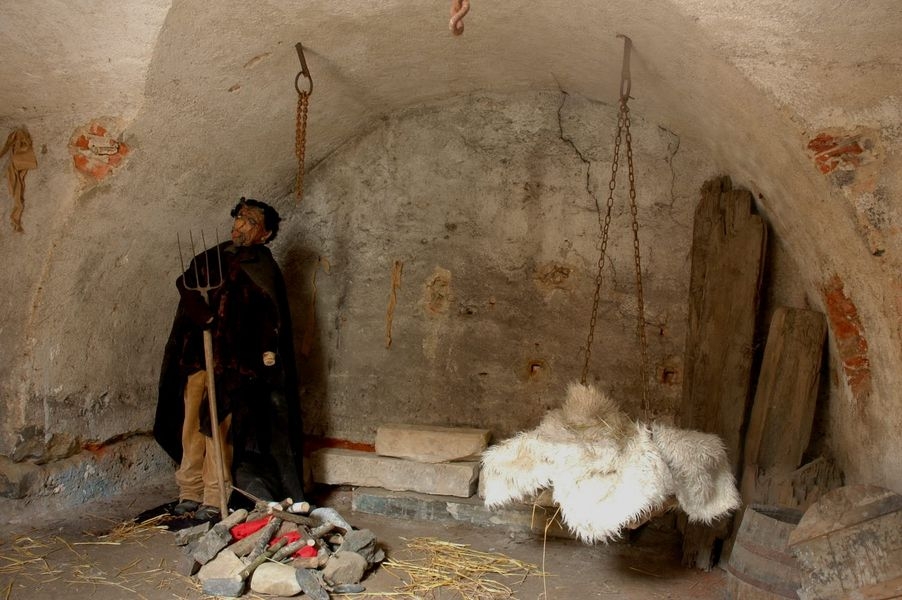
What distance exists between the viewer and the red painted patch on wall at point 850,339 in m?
3.61

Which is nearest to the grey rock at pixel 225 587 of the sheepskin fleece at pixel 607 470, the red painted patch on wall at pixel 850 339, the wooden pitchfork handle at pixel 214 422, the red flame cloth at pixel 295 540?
the red flame cloth at pixel 295 540

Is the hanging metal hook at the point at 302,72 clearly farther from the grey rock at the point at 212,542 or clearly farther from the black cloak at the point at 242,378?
the grey rock at the point at 212,542

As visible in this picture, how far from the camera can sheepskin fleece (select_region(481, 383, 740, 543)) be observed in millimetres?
3273

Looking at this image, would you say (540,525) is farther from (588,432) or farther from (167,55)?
(167,55)

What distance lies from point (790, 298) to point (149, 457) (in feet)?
13.6

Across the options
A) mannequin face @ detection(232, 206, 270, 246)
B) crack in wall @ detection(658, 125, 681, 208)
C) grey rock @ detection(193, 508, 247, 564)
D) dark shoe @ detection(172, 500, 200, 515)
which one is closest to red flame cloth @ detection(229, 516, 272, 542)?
grey rock @ detection(193, 508, 247, 564)

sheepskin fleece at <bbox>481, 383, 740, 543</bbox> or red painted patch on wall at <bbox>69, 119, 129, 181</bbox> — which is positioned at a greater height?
red painted patch on wall at <bbox>69, 119, 129, 181</bbox>

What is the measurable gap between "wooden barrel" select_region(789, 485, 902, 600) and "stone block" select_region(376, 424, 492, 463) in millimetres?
2334

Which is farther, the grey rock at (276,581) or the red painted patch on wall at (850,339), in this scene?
the grey rock at (276,581)

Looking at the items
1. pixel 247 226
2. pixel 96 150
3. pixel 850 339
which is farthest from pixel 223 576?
pixel 850 339

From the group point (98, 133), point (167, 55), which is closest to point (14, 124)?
point (98, 133)

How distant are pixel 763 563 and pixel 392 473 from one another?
8.14 feet

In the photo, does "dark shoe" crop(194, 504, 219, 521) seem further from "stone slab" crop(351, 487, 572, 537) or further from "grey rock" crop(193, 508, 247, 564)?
"stone slab" crop(351, 487, 572, 537)

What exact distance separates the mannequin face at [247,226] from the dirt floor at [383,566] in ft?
5.71
